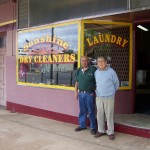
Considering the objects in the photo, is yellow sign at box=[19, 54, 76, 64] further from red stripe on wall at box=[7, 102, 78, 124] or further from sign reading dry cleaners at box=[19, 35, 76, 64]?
red stripe on wall at box=[7, 102, 78, 124]

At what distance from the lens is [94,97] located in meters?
7.52

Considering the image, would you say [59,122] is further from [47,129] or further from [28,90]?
[28,90]

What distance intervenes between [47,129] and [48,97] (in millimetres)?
1285

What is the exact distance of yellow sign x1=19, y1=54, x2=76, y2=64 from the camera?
8527 mm

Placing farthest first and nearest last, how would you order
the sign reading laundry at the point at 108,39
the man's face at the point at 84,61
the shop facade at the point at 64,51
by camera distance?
the sign reading laundry at the point at 108,39, the shop facade at the point at 64,51, the man's face at the point at 84,61

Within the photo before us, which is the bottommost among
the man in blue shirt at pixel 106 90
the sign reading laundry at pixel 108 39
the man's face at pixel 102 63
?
the man in blue shirt at pixel 106 90

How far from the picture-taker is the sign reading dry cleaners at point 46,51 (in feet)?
28.6

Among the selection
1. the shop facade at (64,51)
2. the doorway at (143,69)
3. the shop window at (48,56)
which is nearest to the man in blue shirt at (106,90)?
the shop facade at (64,51)

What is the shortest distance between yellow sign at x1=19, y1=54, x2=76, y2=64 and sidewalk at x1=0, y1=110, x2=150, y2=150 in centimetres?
159

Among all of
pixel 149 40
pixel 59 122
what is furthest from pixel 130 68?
pixel 149 40

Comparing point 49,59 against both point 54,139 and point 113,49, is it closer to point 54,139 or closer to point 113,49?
point 113,49

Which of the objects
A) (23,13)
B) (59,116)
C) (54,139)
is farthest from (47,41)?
(54,139)

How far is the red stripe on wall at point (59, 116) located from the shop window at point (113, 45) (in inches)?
51.7

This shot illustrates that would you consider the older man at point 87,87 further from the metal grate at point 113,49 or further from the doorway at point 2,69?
the doorway at point 2,69
